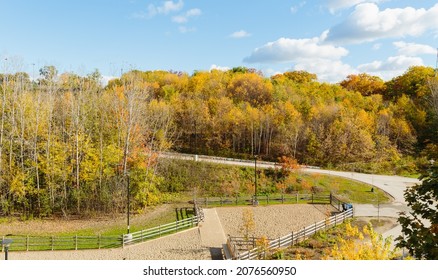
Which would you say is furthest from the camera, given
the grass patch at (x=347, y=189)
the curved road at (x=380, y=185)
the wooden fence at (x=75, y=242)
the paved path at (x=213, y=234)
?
the grass patch at (x=347, y=189)

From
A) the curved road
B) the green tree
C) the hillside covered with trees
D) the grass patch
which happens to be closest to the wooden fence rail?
the grass patch

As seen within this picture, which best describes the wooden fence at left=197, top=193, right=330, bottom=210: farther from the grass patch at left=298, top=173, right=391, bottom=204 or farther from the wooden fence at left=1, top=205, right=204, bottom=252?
the wooden fence at left=1, top=205, right=204, bottom=252

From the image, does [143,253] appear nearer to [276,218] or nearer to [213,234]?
[213,234]

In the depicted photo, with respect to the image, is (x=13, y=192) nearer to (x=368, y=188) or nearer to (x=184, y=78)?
(x=368, y=188)

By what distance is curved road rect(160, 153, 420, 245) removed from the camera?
24297 millimetres

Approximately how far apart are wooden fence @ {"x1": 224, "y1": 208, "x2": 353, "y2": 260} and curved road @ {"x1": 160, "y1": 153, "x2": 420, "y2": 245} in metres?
3.25

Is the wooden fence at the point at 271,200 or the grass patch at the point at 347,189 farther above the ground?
the grass patch at the point at 347,189

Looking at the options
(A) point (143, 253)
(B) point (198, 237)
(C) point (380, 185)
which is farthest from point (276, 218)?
(C) point (380, 185)

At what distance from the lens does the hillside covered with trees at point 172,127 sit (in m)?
25.2

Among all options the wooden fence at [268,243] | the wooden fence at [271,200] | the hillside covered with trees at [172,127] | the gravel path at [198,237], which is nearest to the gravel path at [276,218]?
the gravel path at [198,237]

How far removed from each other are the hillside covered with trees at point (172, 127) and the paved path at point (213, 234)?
551 centimetres

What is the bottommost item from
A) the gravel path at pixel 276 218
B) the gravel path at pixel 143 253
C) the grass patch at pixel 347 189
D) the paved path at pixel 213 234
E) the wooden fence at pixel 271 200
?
the gravel path at pixel 143 253

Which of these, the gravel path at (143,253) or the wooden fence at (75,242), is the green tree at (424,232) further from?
the wooden fence at (75,242)

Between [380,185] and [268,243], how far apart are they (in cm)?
1919
